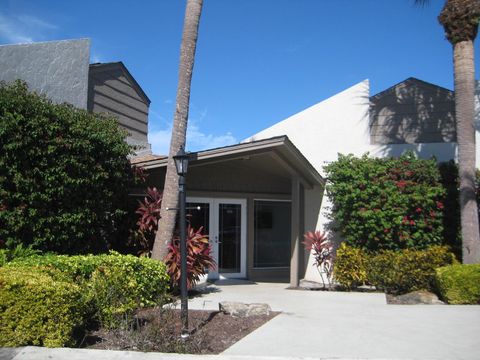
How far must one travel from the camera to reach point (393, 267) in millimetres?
11672

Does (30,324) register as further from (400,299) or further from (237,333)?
→ (400,299)

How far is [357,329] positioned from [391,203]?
472 cm

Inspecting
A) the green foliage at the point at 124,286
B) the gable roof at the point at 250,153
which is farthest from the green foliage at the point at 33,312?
the gable roof at the point at 250,153

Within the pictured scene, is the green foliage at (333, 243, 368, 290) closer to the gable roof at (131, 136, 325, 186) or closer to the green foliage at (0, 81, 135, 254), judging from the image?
the gable roof at (131, 136, 325, 186)

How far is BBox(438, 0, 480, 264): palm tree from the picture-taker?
10.9 m

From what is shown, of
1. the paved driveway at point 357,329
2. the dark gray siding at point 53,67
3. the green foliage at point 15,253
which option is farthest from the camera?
the dark gray siding at point 53,67

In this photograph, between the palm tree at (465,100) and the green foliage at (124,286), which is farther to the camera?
the palm tree at (465,100)

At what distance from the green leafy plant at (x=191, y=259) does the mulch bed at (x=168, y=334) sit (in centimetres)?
184

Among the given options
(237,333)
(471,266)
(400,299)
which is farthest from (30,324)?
(471,266)

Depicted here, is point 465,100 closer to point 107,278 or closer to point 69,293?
point 107,278

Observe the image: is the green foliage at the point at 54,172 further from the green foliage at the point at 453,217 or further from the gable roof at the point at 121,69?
the green foliage at the point at 453,217

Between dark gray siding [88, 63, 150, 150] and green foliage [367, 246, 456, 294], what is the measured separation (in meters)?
7.97

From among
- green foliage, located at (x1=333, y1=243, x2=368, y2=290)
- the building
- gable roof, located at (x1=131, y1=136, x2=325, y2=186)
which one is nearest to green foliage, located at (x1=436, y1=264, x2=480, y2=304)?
green foliage, located at (x1=333, y1=243, x2=368, y2=290)

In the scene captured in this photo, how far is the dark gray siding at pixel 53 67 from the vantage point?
44.5ft
